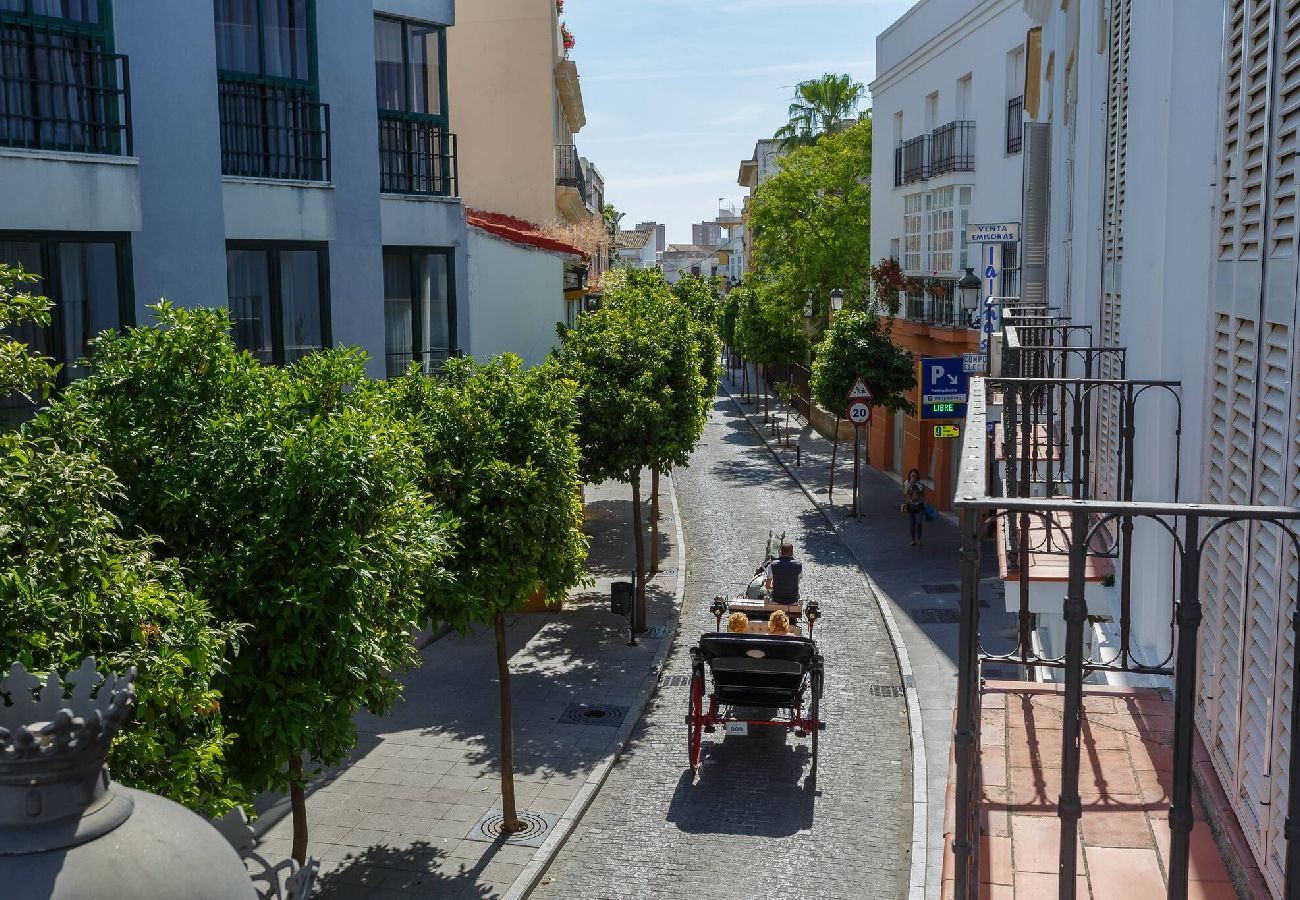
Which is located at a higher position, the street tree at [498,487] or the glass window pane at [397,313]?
the glass window pane at [397,313]

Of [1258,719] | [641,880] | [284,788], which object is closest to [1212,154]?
[1258,719]

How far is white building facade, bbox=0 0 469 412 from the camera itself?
40.6 ft

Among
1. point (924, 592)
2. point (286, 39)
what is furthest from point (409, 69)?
point (924, 592)

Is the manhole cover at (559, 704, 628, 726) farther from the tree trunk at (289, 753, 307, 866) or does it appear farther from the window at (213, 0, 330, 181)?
the window at (213, 0, 330, 181)

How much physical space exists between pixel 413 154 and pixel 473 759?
28.0 feet

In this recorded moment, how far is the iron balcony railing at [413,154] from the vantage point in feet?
57.0

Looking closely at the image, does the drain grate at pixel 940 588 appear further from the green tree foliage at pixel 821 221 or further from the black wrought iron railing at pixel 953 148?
the green tree foliage at pixel 821 221

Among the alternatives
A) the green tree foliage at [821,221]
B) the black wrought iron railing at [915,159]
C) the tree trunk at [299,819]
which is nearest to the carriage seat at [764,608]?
the tree trunk at [299,819]

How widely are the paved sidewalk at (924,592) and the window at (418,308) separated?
824 cm

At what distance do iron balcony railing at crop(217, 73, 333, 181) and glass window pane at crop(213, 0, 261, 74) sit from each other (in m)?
0.19

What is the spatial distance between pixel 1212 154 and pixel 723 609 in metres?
10.3

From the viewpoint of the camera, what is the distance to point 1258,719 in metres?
4.81

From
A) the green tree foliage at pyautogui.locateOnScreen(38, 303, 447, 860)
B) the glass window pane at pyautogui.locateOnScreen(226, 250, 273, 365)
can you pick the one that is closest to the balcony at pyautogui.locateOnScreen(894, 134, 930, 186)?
the glass window pane at pyautogui.locateOnScreen(226, 250, 273, 365)

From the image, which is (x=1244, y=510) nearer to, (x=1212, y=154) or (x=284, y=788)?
(x=1212, y=154)
